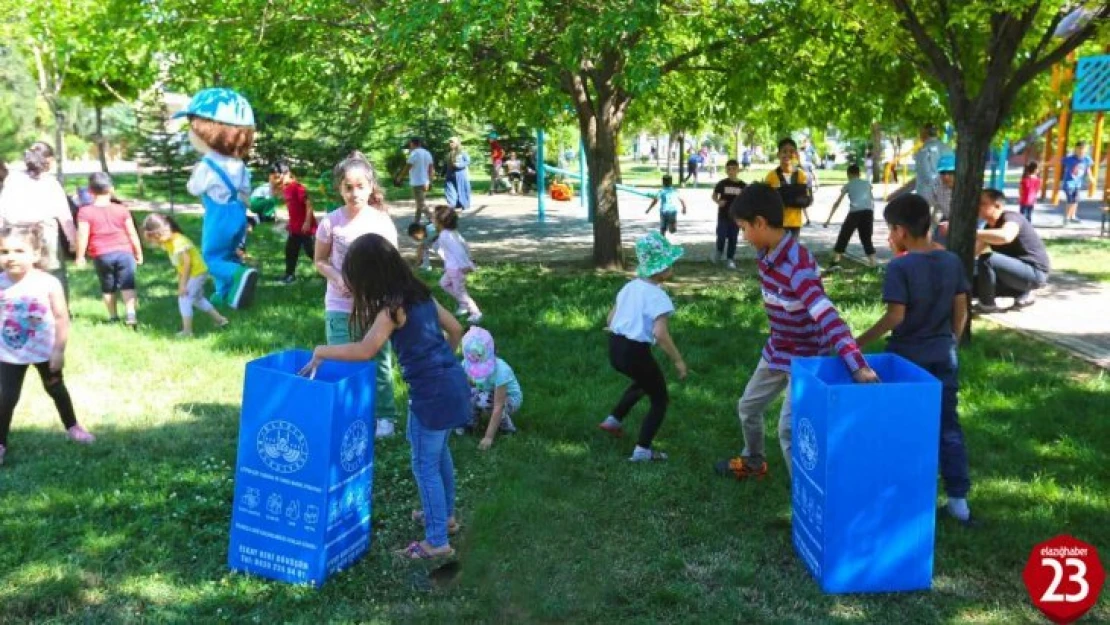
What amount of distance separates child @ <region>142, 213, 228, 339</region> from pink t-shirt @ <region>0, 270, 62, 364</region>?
295 cm

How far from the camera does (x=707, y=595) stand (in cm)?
395

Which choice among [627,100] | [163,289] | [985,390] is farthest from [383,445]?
[627,100]

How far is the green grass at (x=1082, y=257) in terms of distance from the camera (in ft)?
40.7

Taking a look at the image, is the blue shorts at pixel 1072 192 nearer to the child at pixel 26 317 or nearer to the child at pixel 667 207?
the child at pixel 667 207

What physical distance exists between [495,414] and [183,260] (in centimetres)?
425

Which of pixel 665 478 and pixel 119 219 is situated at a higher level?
pixel 119 219

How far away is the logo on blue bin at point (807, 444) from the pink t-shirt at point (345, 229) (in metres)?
2.50

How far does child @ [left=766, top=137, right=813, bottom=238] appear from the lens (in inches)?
430

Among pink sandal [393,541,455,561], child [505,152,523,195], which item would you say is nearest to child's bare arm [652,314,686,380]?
pink sandal [393,541,455,561]

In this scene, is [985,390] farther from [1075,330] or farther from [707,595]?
[707,595]

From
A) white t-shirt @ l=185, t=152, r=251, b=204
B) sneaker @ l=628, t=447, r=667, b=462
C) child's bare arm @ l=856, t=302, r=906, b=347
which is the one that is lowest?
sneaker @ l=628, t=447, r=667, b=462

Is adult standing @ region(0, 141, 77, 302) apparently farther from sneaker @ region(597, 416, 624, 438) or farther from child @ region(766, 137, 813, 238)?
child @ region(766, 137, 813, 238)

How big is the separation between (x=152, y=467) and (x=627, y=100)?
8.93 meters

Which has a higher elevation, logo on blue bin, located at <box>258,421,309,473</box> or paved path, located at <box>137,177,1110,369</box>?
logo on blue bin, located at <box>258,421,309,473</box>
